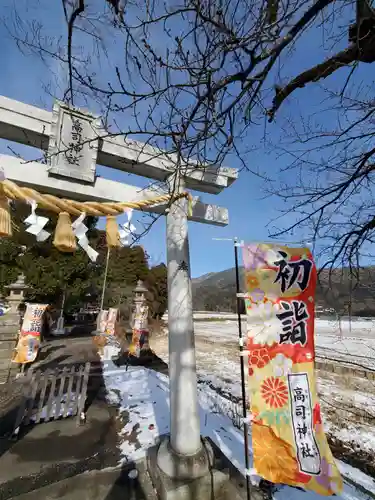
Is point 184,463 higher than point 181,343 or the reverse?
the reverse

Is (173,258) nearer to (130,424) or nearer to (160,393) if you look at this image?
(130,424)

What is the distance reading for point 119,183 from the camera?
331cm

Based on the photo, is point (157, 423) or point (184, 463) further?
point (157, 423)

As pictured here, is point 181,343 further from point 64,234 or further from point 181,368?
point 64,234

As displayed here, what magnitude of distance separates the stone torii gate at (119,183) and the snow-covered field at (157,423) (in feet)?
3.50

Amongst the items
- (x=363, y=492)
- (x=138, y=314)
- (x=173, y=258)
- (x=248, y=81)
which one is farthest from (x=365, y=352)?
(x=248, y=81)

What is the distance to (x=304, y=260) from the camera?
8.22ft

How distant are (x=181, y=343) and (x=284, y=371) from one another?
4.00 ft

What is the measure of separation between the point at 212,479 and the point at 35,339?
7641 mm

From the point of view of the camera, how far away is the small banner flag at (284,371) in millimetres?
2082

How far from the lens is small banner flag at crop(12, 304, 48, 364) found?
7.90 meters

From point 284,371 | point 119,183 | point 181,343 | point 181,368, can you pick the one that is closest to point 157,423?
point 181,368

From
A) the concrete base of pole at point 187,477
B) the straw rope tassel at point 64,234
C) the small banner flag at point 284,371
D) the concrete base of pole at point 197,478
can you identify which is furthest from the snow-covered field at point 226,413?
the straw rope tassel at point 64,234

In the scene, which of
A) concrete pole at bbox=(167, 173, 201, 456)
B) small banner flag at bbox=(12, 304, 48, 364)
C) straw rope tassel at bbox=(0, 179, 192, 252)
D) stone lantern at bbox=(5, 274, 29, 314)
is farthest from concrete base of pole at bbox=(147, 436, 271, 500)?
stone lantern at bbox=(5, 274, 29, 314)
